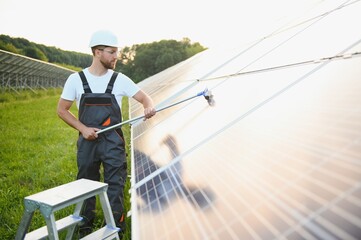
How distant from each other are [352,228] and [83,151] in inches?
102

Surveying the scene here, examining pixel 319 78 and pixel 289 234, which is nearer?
pixel 289 234

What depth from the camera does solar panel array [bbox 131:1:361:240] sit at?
1069 mm

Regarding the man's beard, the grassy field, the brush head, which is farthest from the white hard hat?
the grassy field

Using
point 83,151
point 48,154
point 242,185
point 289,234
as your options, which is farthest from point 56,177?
point 289,234

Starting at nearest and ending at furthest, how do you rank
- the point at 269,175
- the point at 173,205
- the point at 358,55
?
the point at 269,175
the point at 358,55
the point at 173,205

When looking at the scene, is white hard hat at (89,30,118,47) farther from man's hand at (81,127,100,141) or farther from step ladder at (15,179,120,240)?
step ladder at (15,179,120,240)

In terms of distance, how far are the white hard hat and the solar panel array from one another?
1.17 metres

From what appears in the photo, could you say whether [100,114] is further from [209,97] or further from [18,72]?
[18,72]

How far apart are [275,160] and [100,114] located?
Result: 202cm

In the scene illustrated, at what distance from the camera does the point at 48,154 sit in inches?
254

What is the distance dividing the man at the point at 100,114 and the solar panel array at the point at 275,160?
0.32m

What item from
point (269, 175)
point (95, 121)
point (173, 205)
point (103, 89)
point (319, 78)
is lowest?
point (173, 205)

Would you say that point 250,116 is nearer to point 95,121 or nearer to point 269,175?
point 269,175

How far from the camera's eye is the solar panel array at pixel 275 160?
1069 millimetres
